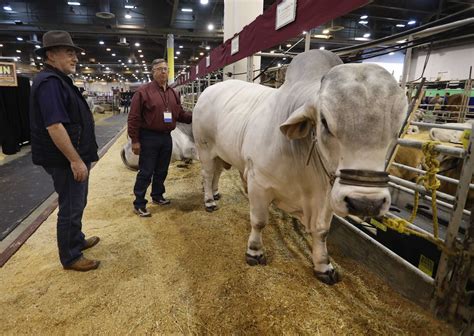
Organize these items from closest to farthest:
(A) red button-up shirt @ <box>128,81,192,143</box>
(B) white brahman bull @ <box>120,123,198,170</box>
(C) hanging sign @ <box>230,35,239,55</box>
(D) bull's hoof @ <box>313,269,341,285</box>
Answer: (D) bull's hoof @ <box>313,269,341,285</box> → (A) red button-up shirt @ <box>128,81,192,143</box> → (C) hanging sign @ <box>230,35,239,55</box> → (B) white brahman bull @ <box>120,123,198,170</box>

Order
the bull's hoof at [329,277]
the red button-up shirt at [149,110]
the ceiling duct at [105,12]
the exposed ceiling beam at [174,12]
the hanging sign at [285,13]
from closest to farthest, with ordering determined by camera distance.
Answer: the bull's hoof at [329,277] → the hanging sign at [285,13] → the red button-up shirt at [149,110] → the ceiling duct at [105,12] → the exposed ceiling beam at [174,12]

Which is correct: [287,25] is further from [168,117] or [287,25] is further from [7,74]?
[7,74]

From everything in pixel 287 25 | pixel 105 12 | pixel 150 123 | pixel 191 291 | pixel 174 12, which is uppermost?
pixel 174 12

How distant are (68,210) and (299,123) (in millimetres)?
1849

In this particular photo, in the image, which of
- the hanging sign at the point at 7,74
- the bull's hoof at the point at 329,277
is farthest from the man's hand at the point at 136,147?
the hanging sign at the point at 7,74

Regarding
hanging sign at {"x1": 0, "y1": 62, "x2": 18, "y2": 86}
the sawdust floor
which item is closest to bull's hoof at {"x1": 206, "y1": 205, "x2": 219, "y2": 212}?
the sawdust floor

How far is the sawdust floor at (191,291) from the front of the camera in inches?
70.2

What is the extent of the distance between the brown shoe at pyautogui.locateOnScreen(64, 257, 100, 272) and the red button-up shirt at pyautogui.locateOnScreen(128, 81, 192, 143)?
140 centimetres

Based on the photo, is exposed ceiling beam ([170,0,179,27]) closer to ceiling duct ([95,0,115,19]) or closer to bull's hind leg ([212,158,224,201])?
ceiling duct ([95,0,115,19])

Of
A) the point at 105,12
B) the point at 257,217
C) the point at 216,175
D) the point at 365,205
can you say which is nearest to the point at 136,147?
the point at 216,175

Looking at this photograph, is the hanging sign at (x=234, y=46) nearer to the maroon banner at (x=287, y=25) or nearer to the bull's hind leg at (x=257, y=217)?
the maroon banner at (x=287, y=25)

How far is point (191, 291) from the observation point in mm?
2100

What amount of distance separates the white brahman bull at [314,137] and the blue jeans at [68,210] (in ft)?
4.30

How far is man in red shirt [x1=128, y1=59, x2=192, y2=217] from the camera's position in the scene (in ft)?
10.8
